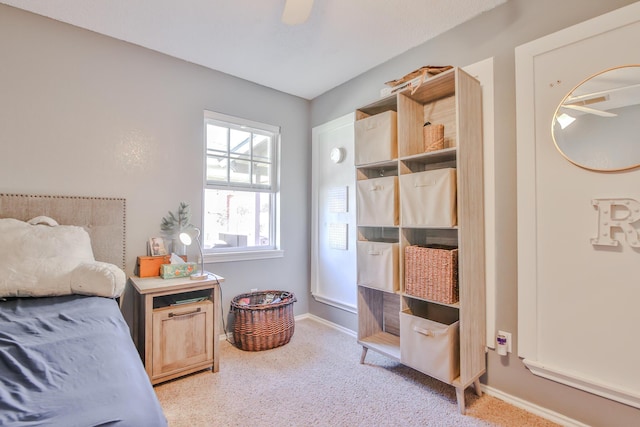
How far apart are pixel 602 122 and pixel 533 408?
1.65 metres

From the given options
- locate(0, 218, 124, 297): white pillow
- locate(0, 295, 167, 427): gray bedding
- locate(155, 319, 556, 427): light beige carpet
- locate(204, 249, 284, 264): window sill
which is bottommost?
locate(155, 319, 556, 427): light beige carpet

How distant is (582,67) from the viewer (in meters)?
1.67

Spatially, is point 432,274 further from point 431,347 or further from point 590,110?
point 590,110

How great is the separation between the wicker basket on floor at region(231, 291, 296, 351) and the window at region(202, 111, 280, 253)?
0.70 metres

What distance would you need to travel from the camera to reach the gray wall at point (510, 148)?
1.65 metres

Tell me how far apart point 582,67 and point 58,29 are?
133 inches

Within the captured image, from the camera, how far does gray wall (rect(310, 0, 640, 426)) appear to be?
64.9 inches

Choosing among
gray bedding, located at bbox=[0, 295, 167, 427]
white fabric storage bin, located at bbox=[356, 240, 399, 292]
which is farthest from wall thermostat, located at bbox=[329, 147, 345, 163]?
gray bedding, located at bbox=[0, 295, 167, 427]

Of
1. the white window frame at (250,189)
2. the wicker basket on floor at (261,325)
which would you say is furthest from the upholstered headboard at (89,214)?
the wicker basket on floor at (261,325)

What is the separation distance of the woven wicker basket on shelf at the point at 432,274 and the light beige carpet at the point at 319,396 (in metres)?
0.65

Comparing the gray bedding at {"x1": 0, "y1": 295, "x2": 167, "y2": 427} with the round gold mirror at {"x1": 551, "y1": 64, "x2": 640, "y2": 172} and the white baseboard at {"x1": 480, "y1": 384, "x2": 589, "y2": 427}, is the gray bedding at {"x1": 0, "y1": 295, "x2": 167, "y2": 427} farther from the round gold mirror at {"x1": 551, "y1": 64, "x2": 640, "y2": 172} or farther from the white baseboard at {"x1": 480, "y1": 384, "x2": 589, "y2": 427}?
the round gold mirror at {"x1": 551, "y1": 64, "x2": 640, "y2": 172}

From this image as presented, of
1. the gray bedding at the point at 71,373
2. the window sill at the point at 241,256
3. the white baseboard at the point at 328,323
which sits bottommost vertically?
the white baseboard at the point at 328,323

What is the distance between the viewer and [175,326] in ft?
7.14

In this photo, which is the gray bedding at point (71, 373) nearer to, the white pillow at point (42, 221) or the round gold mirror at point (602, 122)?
the white pillow at point (42, 221)
